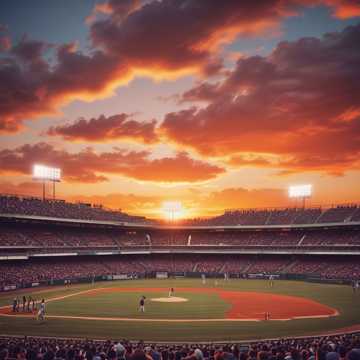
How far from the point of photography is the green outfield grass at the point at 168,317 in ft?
107

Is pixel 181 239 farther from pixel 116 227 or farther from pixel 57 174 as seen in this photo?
pixel 57 174

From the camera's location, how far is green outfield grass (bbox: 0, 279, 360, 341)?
32.5m

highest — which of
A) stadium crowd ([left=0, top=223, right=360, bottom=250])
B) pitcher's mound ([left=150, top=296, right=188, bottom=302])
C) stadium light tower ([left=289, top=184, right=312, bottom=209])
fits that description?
stadium light tower ([left=289, top=184, right=312, bottom=209])

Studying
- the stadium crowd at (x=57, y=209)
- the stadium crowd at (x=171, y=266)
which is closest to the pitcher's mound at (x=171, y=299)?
the stadium crowd at (x=171, y=266)

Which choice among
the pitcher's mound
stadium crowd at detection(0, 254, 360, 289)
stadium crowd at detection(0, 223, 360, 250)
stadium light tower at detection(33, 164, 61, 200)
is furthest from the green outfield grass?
stadium light tower at detection(33, 164, 61, 200)

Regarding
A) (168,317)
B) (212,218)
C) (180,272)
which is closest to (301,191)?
(212,218)

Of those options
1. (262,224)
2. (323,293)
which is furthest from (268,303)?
(262,224)

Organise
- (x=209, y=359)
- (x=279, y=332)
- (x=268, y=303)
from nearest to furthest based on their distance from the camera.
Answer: (x=209, y=359)
(x=279, y=332)
(x=268, y=303)

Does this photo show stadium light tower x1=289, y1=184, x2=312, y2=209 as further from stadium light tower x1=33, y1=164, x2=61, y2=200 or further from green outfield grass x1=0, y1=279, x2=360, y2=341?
stadium light tower x1=33, y1=164, x2=61, y2=200

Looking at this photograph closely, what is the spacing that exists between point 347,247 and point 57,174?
209 ft

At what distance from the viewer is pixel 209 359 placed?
16953 mm

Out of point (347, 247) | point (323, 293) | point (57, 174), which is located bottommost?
point (323, 293)

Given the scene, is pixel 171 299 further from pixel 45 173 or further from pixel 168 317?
pixel 45 173

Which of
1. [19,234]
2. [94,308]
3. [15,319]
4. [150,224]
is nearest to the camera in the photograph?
[15,319]
